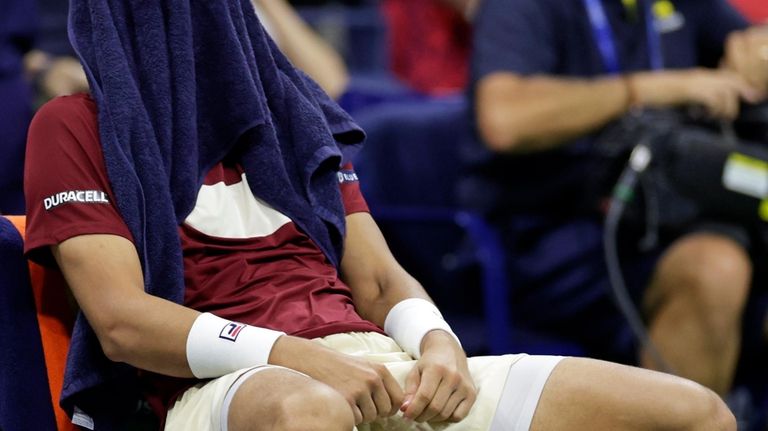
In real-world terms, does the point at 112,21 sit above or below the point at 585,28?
above

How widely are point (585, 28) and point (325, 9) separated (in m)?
3.94

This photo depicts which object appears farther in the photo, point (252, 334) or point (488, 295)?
point (488, 295)

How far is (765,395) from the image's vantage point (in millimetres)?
3838

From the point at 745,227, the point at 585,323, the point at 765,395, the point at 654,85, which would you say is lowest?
the point at 765,395

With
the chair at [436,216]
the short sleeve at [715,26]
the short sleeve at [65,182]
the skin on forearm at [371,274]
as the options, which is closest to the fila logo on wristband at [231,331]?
the short sleeve at [65,182]

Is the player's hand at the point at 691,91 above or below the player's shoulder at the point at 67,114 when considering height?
below

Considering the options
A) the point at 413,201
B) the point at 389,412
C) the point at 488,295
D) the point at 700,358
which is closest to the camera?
the point at 389,412

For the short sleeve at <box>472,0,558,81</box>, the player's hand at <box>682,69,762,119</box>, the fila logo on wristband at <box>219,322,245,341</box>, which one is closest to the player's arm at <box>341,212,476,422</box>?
the fila logo on wristband at <box>219,322,245,341</box>

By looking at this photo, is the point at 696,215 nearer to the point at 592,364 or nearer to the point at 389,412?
the point at 592,364

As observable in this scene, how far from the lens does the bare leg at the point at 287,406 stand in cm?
194

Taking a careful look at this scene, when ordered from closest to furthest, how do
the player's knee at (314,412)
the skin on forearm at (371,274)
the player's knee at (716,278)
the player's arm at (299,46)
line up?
the player's knee at (314,412), the skin on forearm at (371,274), the player's knee at (716,278), the player's arm at (299,46)

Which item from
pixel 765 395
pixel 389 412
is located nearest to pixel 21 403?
pixel 389 412

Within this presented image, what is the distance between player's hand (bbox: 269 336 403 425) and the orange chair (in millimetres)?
443

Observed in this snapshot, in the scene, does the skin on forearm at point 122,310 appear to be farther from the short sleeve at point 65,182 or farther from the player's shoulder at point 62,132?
the player's shoulder at point 62,132
